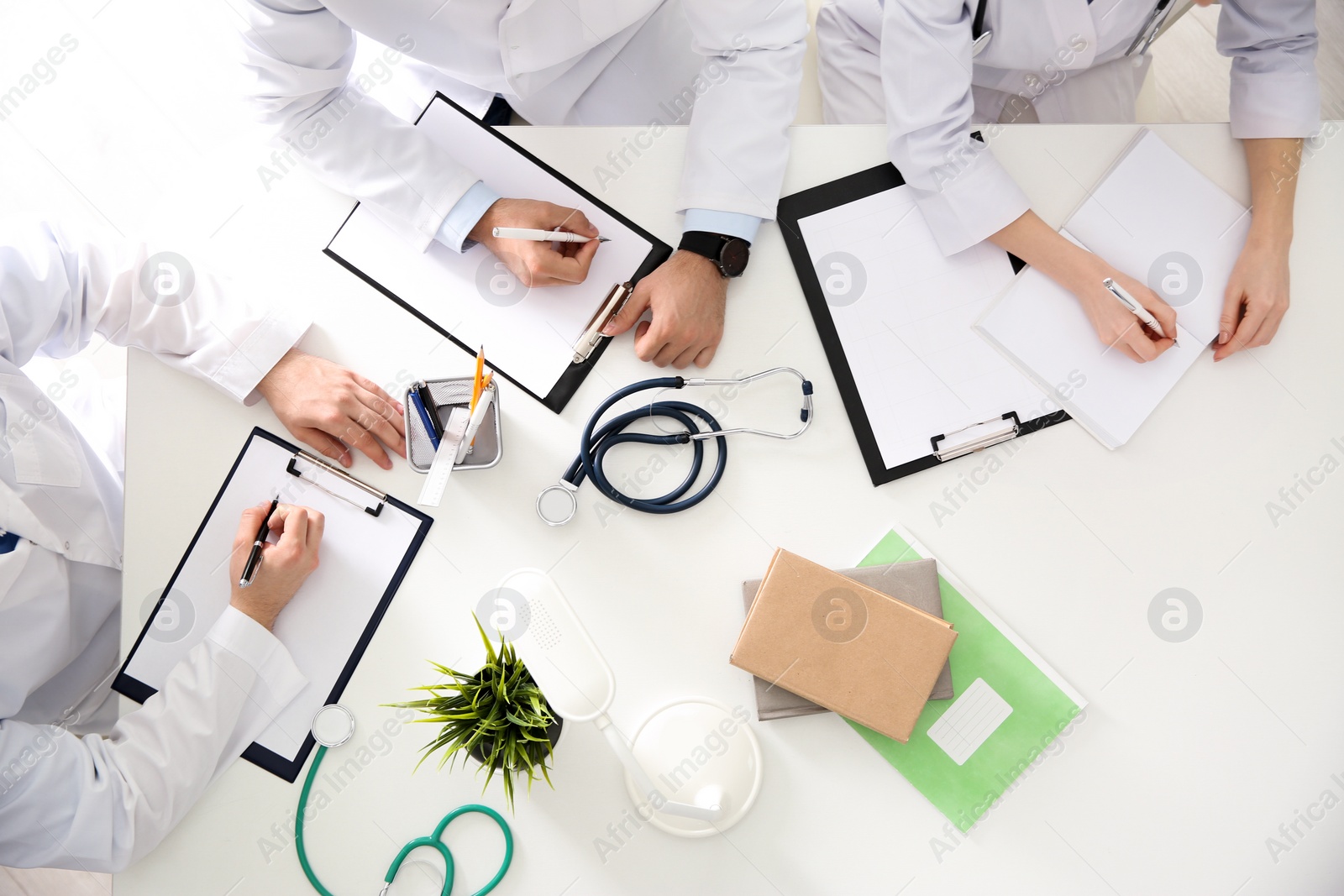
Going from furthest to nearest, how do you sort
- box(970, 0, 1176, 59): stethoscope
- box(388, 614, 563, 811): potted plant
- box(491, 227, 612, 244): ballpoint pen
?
1. box(970, 0, 1176, 59): stethoscope
2. box(491, 227, 612, 244): ballpoint pen
3. box(388, 614, 563, 811): potted plant

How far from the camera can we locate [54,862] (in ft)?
2.76

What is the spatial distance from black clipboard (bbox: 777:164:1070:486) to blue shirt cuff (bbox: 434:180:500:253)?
1.28ft

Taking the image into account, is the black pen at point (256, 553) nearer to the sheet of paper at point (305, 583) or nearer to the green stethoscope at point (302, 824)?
the sheet of paper at point (305, 583)

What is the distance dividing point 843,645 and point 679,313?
44cm

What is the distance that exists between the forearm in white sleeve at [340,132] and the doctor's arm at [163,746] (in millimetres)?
415

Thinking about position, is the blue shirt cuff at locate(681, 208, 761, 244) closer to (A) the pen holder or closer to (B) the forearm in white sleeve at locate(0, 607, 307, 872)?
(A) the pen holder

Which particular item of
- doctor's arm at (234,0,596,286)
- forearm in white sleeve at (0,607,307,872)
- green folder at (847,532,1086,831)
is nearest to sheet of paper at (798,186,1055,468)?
green folder at (847,532,1086,831)

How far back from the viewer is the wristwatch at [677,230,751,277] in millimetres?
958

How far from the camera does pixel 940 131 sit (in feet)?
3.20

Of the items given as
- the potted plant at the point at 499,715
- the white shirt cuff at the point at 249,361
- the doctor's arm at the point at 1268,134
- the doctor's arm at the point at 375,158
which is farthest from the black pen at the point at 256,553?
the doctor's arm at the point at 1268,134

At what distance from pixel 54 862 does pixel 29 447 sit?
491 mm

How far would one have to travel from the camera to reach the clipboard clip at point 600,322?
0.96 meters

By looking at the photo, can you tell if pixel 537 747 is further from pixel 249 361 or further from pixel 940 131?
pixel 940 131

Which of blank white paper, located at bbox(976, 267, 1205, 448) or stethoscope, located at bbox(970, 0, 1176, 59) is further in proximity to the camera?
stethoscope, located at bbox(970, 0, 1176, 59)
